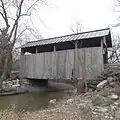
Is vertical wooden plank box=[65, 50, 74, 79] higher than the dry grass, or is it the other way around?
vertical wooden plank box=[65, 50, 74, 79]

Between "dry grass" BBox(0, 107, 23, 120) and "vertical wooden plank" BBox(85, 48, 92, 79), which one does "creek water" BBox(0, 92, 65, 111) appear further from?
"dry grass" BBox(0, 107, 23, 120)

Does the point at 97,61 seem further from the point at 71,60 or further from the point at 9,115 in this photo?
the point at 9,115

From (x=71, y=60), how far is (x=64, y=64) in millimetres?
651

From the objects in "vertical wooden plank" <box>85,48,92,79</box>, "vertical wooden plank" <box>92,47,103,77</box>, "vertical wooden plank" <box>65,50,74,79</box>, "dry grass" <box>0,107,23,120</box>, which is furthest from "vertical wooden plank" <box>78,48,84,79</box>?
"dry grass" <box>0,107,23,120</box>

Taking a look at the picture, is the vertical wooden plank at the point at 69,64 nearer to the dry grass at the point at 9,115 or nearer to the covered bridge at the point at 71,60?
the covered bridge at the point at 71,60

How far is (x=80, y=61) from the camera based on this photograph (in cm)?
1099

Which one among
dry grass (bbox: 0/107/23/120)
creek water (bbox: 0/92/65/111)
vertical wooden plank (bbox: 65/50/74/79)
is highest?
vertical wooden plank (bbox: 65/50/74/79)

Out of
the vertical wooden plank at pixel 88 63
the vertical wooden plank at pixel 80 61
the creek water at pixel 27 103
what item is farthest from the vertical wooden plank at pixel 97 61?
the creek water at pixel 27 103

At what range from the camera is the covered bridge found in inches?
408

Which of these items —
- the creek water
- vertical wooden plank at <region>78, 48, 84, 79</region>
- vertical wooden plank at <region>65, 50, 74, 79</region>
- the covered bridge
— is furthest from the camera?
vertical wooden plank at <region>65, 50, 74, 79</region>

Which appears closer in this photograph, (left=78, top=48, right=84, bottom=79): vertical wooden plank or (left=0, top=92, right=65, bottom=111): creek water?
(left=0, top=92, right=65, bottom=111): creek water

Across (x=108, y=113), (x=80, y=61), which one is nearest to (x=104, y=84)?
(x=80, y=61)

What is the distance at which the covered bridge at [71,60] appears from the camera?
10.4m

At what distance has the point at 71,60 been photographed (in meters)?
11.4
